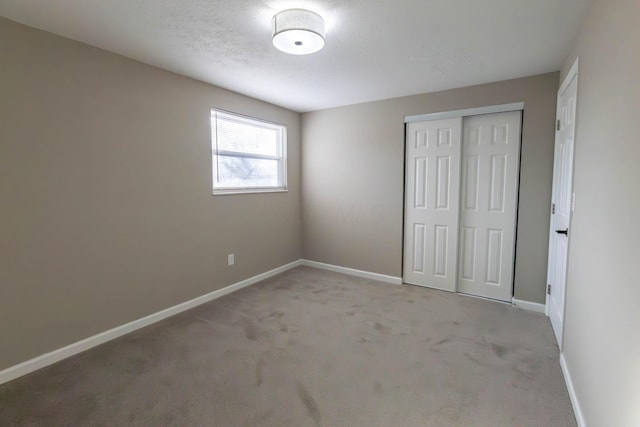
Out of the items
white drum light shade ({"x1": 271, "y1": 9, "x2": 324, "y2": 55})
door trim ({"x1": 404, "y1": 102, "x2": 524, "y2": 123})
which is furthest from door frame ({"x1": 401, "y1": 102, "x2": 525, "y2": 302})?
white drum light shade ({"x1": 271, "y1": 9, "x2": 324, "y2": 55})

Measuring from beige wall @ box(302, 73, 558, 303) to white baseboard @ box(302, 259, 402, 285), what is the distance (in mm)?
62

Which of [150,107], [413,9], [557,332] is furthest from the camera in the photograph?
[150,107]

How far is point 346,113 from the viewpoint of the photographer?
4.37 metres

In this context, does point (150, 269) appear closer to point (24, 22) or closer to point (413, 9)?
point (24, 22)

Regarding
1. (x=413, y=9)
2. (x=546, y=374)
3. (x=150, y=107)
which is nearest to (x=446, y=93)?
(x=413, y=9)

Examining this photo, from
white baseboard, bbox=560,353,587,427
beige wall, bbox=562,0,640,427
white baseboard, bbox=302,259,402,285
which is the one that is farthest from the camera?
white baseboard, bbox=302,259,402,285

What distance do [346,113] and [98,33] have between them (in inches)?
114

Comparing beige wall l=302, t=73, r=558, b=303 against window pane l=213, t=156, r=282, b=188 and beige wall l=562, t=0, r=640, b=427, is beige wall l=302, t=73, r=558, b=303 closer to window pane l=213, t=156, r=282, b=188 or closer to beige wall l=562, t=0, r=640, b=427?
window pane l=213, t=156, r=282, b=188

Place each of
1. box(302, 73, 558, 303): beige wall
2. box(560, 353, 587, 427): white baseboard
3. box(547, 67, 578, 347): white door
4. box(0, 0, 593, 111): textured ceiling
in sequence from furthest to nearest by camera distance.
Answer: box(302, 73, 558, 303): beige wall, box(547, 67, 578, 347): white door, box(0, 0, 593, 111): textured ceiling, box(560, 353, 587, 427): white baseboard

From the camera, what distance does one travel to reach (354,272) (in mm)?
4516

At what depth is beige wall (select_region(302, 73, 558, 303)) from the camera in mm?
3164

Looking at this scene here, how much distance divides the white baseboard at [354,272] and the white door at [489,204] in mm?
843

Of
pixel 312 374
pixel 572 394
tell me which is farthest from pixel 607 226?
pixel 312 374

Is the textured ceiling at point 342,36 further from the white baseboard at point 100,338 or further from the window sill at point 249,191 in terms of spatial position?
the white baseboard at point 100,338
